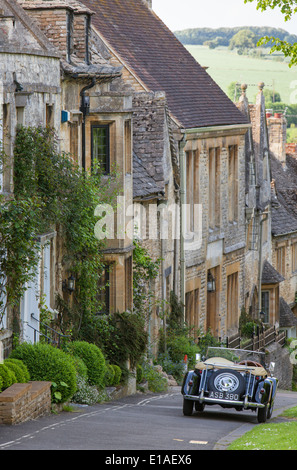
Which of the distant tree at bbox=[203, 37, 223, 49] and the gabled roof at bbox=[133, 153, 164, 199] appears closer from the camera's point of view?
the gabled roof at bbox=[133, 153, 164, 199]

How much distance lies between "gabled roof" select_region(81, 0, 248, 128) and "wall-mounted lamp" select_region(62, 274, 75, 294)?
429 inches

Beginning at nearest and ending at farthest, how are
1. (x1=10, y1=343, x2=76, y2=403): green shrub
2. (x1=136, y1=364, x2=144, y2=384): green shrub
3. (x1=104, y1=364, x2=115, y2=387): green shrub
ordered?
1. (x1=10, y1=343, x2=76, y2=403): green shrub
2. (x1=104, y1=364, x2=115, y2=387): green shrub
3. (x1=136, y1=364, x2=144, y2=384): green shrub

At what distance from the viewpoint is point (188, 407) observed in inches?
730

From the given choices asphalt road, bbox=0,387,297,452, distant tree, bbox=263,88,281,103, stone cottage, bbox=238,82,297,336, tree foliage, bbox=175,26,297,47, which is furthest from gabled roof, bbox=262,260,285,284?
tree foliage, bbox=175,26,297,47

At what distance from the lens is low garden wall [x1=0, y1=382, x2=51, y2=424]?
14945mm

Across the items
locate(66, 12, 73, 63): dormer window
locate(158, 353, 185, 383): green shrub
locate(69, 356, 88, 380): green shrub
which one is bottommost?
locate(158, 353, 185, 383): green shrub

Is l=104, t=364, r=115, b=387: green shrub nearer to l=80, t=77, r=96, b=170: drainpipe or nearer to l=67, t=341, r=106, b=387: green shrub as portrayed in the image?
l=67, t=341, r=106, b=387: green shrub

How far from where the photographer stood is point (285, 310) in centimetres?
4819

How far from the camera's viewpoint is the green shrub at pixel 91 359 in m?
20.0

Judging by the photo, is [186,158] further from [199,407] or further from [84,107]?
[199,407]

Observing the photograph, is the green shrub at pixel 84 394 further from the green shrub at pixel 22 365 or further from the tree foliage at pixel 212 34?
the tree foliage at pixel 212 34

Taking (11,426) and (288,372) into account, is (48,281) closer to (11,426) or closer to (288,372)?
(11,426)
